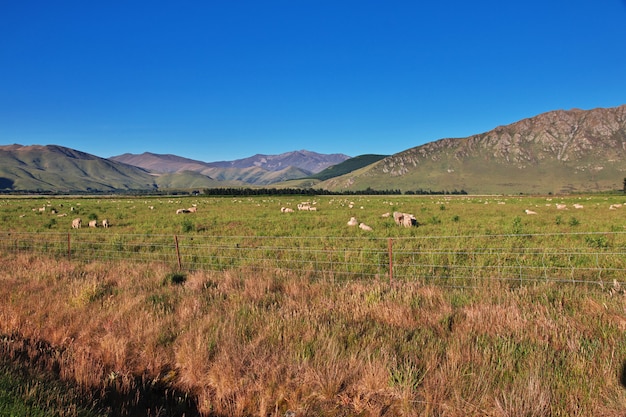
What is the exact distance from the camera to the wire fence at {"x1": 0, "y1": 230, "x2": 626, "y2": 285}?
9.39 meters

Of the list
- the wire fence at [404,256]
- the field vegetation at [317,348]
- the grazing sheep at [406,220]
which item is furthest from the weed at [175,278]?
the grazing sheep at [406,220]

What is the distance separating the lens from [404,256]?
12148 millimetres

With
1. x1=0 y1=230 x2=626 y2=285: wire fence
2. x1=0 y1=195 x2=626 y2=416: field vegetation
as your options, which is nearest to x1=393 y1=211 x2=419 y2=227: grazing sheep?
x1=0 y1=230 x2=626 y2=285: wire fence

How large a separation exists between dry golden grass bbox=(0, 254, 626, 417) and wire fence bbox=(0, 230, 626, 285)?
2.26 metres

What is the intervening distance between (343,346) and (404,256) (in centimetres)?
811

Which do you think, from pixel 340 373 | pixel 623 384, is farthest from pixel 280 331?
pixel 623 384

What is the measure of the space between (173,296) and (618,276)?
12438 mm

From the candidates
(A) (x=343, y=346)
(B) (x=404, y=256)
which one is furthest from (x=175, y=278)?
(B) (x=404, y=256)

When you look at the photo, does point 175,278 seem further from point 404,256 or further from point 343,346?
point 404,256

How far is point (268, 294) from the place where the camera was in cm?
719

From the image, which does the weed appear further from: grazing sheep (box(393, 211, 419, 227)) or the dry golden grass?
grazing sheep (box(393, 211, 419, 227))

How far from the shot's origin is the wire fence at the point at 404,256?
939 centimetres

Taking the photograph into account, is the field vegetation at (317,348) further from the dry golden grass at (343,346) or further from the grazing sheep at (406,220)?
the grazing sheep at (406,220)

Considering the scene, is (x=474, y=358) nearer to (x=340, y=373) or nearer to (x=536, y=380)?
(x=536, y=380)
